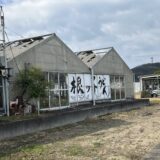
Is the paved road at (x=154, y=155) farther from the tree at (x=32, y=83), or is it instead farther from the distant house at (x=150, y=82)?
the distant house at (x=150, y=82)

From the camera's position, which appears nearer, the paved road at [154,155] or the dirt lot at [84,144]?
the paved road at [154,155]

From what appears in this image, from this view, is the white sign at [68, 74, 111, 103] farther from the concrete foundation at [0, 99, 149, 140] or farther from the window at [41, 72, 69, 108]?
the concrete foundation at [0, 99, 149, 140]

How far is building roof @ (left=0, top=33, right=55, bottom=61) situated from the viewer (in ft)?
89.2

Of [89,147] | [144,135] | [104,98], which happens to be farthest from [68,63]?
[89,147]

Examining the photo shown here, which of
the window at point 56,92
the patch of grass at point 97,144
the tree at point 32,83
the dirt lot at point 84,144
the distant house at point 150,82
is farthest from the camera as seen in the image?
the distant house at point 150,82

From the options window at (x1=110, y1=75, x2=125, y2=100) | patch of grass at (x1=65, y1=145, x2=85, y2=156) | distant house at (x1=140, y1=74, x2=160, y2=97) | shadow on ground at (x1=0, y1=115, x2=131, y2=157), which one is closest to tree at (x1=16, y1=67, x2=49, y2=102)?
shadow on ground at (x1=0, y1=115, x2=131, y2=157)

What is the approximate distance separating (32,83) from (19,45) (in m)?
4.80

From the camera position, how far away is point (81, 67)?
34375 mm

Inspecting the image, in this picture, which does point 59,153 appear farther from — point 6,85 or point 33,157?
point 6,85

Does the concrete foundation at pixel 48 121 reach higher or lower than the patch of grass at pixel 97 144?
higher

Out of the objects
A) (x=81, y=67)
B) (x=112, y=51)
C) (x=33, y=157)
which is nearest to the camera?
(x=33, y=157)

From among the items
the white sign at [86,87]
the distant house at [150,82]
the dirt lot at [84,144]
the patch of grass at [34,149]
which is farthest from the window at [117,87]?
the distant house at [150,82]

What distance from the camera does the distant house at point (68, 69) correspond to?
28531mm

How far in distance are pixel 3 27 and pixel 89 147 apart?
40.7 ft
